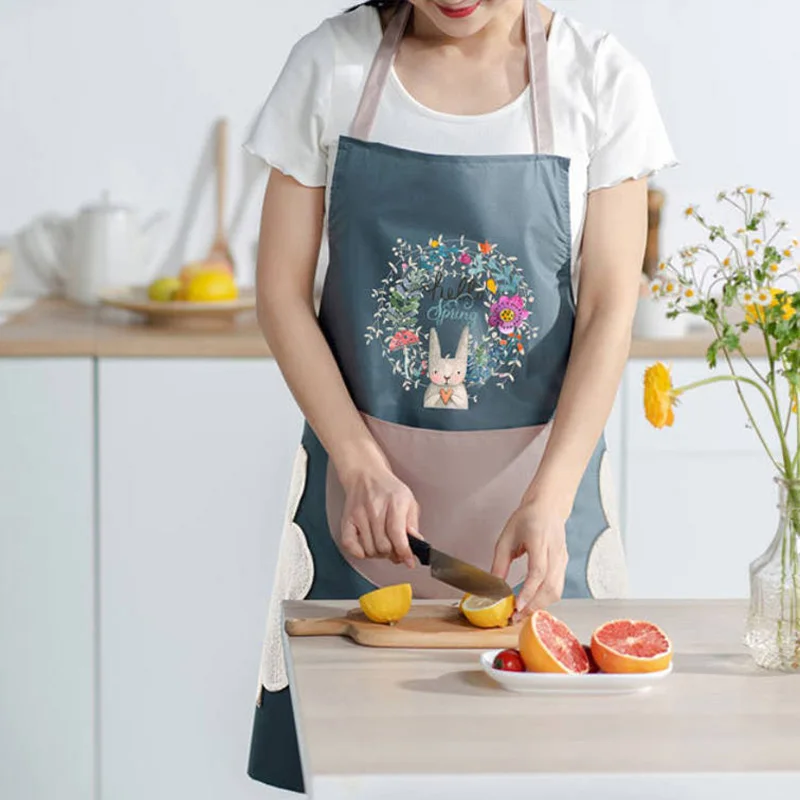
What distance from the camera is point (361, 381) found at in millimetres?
1642

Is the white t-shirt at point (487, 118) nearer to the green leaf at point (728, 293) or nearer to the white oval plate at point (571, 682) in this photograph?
the green leaf at point (728, 293)

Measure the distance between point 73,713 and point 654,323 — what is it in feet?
4.08

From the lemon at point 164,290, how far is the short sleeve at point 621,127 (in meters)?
1.36

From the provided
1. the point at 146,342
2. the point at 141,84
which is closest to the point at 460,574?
the point at 146,342

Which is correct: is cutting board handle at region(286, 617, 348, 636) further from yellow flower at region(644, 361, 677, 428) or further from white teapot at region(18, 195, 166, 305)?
white teapot at region(18, 195, 166, 305)

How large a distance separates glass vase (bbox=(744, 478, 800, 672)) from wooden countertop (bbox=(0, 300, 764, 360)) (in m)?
1.40

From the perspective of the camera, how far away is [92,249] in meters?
3.05

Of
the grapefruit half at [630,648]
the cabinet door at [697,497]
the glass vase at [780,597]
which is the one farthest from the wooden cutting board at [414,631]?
the cabinet door at [697,497]

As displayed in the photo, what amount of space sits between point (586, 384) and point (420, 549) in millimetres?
248

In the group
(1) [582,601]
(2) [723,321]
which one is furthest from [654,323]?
(2) [723,321]

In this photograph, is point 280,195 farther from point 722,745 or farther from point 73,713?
point 73,713

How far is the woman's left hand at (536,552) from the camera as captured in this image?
4.50 feet

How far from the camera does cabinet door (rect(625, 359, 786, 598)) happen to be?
2727mm

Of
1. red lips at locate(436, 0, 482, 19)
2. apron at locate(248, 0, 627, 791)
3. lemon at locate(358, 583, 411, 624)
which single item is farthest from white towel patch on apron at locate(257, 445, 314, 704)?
red lips at locate(436, 0, 482, 19)
